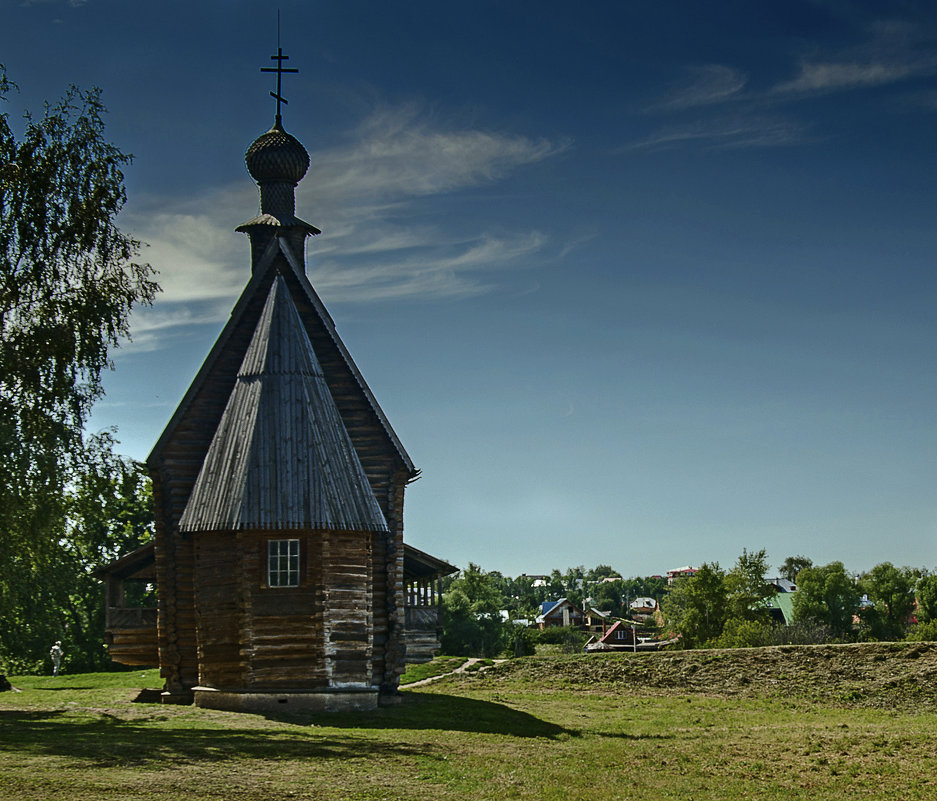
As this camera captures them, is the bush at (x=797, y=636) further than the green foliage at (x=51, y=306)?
Yes

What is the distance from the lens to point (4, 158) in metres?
25.9

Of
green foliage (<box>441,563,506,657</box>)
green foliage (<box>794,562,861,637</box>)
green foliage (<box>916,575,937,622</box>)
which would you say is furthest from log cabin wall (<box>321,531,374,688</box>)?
green foliage (<box>916,575,937,622</box>)

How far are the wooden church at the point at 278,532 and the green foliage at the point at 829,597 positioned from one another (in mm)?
46799

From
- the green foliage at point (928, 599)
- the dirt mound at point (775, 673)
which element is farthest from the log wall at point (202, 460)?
the green foliage at point (928, 599)

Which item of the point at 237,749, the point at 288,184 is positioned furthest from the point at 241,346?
the point at 237,749

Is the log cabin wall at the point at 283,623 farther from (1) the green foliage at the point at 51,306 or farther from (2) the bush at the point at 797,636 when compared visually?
(2) the bush at the point at 797,636

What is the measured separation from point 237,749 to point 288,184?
62.6 feet

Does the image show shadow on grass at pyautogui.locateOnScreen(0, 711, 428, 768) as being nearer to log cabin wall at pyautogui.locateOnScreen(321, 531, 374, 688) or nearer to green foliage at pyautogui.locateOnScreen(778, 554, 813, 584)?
log cabin wall at pyautogui.locateOnScreen(321, 531, 374, 688)

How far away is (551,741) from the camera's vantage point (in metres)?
20.4

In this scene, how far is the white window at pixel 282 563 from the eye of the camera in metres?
24.5

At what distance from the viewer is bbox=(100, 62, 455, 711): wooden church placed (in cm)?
2441

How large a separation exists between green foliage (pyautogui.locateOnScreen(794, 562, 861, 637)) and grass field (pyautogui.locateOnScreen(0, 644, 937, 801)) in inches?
1646

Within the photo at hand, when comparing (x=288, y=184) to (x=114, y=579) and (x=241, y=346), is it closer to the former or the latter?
(x=241, y=346)

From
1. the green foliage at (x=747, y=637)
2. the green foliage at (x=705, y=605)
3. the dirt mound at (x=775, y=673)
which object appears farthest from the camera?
the green foliage at (x=705, y=605)
